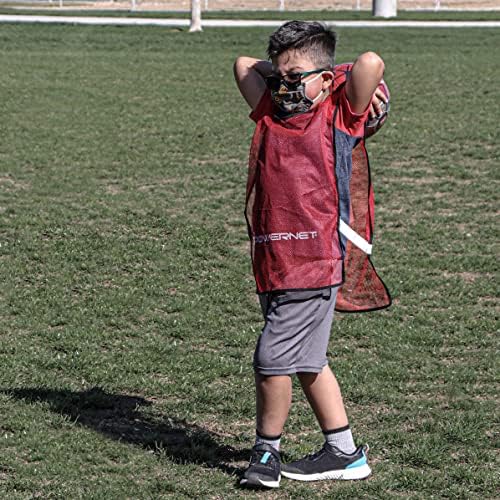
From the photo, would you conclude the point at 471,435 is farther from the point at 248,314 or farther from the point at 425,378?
the point at 248,314

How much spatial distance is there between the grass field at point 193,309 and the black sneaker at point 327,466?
0.20 feet

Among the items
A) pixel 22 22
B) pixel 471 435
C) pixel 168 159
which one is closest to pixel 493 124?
pixel 168 159

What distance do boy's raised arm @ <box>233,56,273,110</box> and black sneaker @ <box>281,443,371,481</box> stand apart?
1477mm

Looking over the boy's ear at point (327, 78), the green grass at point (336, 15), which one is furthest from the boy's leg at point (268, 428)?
the green grass at point (336, 15)

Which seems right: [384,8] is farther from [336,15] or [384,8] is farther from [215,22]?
[215,22]

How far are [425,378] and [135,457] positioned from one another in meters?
1.83

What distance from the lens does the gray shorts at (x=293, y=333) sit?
410 centimetres

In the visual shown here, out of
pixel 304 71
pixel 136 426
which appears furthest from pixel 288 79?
pixel 136 426

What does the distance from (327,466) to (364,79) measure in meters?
1.60

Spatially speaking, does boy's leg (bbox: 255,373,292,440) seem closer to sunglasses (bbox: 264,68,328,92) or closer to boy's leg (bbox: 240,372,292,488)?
boy's leg (bbox: 240,372,292,488)

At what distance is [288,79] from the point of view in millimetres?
4035

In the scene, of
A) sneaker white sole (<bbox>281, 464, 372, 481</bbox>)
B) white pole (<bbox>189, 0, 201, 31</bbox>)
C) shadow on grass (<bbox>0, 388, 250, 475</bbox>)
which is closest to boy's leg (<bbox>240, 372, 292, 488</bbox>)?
sneaker white sole (<bbox>281, 464, 372, 481</bbox>)

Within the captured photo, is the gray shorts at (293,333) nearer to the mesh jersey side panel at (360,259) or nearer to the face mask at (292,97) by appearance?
the mesh jersey side panel at (360,259)

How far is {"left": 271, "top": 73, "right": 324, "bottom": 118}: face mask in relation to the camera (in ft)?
13.2
